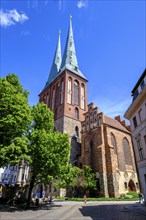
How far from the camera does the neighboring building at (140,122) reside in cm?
1551

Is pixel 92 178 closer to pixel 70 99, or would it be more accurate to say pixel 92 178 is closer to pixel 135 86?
pixel 135 86

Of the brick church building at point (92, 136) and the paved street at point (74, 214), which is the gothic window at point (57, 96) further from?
the paved street at point (74, 214)

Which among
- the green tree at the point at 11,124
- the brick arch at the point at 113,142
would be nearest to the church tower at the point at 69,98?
the brick arch at the point at 113,142

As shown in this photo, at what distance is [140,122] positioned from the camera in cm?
1645

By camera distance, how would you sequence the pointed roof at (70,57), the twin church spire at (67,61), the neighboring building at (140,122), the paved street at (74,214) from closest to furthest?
the paved street at (74,214) < the neighboring building at (140,122) < the pointed roof at (70,57) < the twin church spire at (67,61)

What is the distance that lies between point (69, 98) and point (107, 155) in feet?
61.0

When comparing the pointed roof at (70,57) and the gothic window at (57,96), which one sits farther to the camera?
the pointed roof at (70,57)

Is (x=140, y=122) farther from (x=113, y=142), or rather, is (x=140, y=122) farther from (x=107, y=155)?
(x=113, y=142)

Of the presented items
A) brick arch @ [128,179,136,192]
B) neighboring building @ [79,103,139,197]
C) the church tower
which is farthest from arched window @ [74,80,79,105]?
brick arch @ [128,179,136,192]

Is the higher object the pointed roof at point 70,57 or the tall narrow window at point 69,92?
the pointed roof at point 70,57

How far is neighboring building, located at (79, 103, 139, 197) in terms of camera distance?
93.1 feet

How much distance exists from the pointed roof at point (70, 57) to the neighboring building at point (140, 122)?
32.8 m

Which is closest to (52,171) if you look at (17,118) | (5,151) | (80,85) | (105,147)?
(5,151)

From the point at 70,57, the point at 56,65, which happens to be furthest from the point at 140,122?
the point at 56,65
